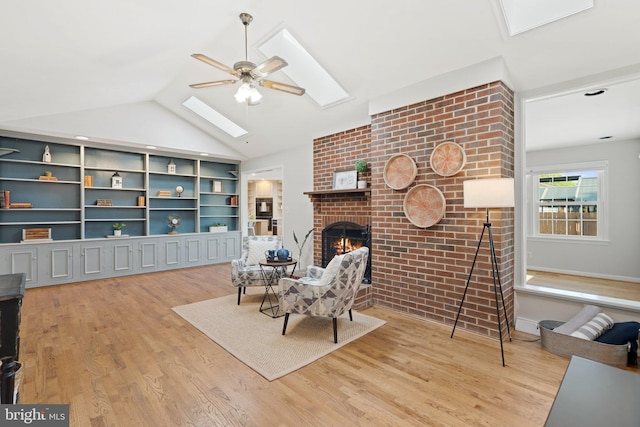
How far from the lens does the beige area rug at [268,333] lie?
2500 mm

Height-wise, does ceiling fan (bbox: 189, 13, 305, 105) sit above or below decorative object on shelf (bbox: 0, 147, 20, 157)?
above

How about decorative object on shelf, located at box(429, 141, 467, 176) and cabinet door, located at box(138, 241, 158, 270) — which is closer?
decorative object on shelf, located at box(429, 141, 467, 176)

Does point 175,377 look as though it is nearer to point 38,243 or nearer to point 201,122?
point 38,243

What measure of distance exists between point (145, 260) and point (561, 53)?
22.4 feet

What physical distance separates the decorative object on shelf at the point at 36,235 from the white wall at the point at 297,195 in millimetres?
3945

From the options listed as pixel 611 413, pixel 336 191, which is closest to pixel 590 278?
pixel 336 191

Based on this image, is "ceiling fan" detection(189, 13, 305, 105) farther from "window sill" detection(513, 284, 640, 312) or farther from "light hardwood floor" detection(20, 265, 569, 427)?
"window sill" detection(513, 284, 640, 312)

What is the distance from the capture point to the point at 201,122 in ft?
19.5

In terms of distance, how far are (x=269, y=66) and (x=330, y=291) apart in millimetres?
2084

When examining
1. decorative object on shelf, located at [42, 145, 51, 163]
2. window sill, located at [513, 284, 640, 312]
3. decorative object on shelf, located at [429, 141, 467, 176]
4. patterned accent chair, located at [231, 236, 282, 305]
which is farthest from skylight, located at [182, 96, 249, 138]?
window sill, located at [513, 284, 640, 312]

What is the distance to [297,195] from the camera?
19.0 feet

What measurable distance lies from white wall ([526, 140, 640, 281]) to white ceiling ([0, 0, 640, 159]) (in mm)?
476

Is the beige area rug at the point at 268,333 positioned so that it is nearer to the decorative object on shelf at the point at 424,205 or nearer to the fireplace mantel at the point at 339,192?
the decorative object on shelf at the point at 424,205

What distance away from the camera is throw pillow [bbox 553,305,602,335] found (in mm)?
2570
